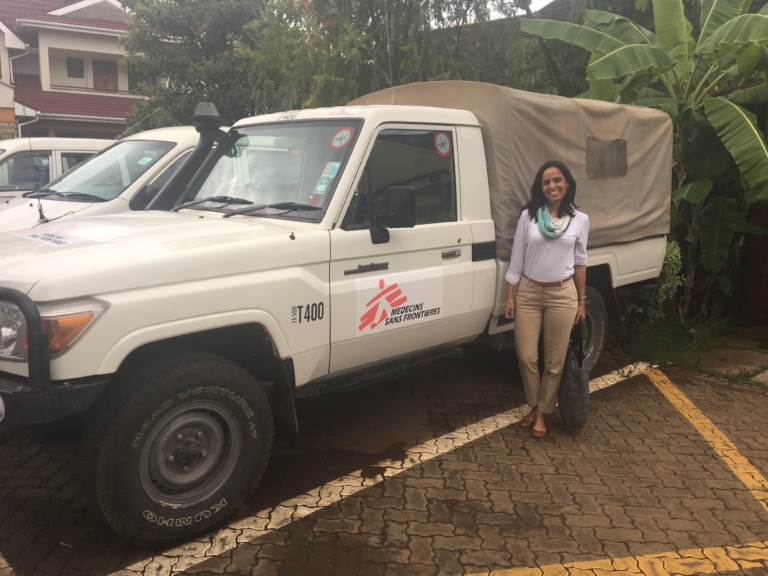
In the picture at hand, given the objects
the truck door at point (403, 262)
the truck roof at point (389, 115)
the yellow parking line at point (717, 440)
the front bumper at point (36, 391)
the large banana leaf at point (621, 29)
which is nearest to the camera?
the front bumper at point (36, 391)

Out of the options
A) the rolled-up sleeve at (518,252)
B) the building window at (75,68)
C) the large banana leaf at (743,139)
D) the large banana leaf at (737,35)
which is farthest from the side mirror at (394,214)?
the building window at (75,68)

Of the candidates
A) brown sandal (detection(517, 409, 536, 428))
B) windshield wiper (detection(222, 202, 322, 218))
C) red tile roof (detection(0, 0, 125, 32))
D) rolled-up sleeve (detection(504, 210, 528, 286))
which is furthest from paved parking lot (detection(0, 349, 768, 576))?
red tile roof (detection(0, 0, 125, 32))

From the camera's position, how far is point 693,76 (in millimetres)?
7305

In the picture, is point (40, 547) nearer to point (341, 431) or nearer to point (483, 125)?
point (341, 431)

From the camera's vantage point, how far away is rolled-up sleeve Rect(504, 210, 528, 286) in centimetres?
450

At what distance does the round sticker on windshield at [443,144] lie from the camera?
4336 mm

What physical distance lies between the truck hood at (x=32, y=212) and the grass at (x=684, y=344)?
19.2ft

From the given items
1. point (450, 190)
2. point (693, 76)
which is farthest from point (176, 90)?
point (450, 190)

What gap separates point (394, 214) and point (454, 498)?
169cm

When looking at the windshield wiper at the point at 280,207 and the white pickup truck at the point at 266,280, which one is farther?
the windshield wiper at the point at 280,207

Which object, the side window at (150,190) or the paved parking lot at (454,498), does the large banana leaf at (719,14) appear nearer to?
the paved parking lot at (454,498)

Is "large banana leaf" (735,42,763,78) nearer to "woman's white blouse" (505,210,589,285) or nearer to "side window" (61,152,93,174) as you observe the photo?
"woman's white blouse" (505,210,589,285)

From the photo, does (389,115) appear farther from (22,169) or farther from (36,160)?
(22,169)

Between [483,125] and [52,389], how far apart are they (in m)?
3.29
